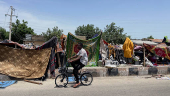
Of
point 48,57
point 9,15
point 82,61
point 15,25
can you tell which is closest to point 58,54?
point 48,57

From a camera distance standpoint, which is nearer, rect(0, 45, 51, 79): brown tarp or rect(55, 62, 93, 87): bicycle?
rect(55, 62, 93, 87): bicycle

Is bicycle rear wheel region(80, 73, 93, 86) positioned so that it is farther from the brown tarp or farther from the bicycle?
the brown tarp

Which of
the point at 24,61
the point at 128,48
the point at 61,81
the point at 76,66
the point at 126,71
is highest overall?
the point at 128,48

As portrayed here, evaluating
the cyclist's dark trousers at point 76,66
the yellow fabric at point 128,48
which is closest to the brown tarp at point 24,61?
the cyclist's dark trousers at point 76,66

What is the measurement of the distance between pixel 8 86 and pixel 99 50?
5644 mm

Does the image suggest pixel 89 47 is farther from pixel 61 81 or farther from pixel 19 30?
pixel 19 30

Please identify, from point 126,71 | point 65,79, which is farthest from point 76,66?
point 126,71

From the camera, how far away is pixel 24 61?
6.75m

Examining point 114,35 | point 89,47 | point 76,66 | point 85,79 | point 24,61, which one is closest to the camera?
point 76,66

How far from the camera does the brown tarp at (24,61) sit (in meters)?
6.45

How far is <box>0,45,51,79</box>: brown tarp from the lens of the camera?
254 inches

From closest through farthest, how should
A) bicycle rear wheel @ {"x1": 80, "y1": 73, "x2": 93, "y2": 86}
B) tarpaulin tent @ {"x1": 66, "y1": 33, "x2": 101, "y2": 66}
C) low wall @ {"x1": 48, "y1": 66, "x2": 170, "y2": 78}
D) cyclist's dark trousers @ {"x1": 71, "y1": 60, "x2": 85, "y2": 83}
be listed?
1. cyclist's dark trousers @ {"x1": 71, "y1": 60, "x2": 85, "y2": 83}
2. bicycle rear wheel @ {"x1": 80, "y1": 73, "x2": 93, "y2": 86}
3. low wall @ {"x1": 48, "y1": 66, "x2": 170, "y2": 78}
4. tarpaulin tent @ {"x1": 66, "y1": 33, "x2": 101, "y2": 66}

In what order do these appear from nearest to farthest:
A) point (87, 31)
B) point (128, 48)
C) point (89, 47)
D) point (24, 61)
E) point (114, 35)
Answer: point (24, 61), point (89, 47), point (128, 48), point (114, 35), point (87, 31)

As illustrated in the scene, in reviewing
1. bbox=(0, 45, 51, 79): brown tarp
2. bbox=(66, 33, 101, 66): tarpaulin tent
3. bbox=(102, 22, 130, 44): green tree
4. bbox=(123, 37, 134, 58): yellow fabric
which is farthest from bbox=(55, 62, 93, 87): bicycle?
bbox=(102, 22, 130, 44): green tree
